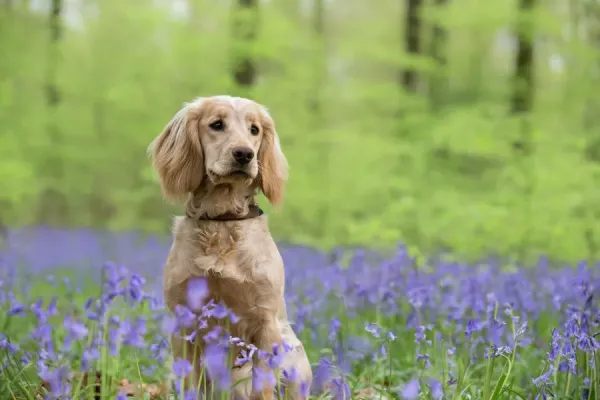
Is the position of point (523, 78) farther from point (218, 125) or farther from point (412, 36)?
point (218, 125)

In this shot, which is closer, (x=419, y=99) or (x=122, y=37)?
(x=419, y=99)

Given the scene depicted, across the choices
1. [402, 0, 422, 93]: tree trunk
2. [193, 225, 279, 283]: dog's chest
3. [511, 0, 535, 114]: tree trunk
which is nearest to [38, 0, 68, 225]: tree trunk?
[402, 0, 422, 93]: tree trunk

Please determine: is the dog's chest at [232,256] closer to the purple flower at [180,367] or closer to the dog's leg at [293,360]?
the dog's leg at [293,360]

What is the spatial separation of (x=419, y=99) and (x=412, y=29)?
187 cm

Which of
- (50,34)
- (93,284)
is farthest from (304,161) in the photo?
(50,34)

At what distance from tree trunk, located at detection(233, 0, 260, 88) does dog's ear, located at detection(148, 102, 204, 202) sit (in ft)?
13.6

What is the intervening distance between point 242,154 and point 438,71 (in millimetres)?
4793

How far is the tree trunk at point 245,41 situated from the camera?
6609 millimetres

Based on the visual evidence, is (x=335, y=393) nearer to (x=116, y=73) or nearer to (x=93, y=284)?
(x=93, y=284)

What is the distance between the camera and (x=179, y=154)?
99.4 inches

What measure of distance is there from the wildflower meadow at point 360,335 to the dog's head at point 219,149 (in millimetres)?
456

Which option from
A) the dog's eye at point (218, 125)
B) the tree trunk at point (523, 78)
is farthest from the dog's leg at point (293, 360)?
the tree trunk at point (523, 78)

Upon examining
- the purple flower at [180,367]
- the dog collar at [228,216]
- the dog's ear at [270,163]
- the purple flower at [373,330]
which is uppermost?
the dog's ear at [270,163]

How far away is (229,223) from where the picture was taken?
2434mm
